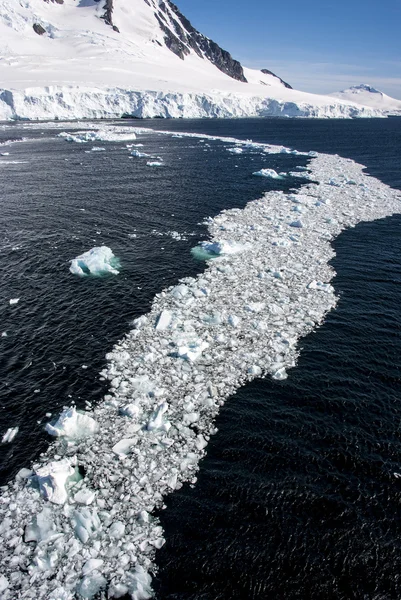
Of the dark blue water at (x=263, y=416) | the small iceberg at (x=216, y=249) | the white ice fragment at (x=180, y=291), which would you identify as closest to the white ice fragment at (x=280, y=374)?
the dark blue water at (x=263, y=416)

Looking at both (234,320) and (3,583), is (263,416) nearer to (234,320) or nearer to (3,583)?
(234,320)

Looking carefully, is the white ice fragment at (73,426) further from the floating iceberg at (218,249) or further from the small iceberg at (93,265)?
the floating iceberg at (218,249)

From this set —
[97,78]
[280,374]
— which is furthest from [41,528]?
[97,78]

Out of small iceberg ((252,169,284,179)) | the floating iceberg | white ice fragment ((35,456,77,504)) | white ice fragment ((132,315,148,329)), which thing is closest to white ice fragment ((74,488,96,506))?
white ice fragment ((35,456,77,504))

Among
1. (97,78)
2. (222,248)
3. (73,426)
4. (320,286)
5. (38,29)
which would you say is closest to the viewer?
(73,426)

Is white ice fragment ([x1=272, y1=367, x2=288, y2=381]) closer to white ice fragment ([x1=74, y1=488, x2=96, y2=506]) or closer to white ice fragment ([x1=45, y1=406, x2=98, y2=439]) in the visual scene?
white ice fragment ([x1=45, y1=406, x2=98, y2=439])

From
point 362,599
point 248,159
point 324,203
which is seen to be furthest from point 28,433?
point 248,159
